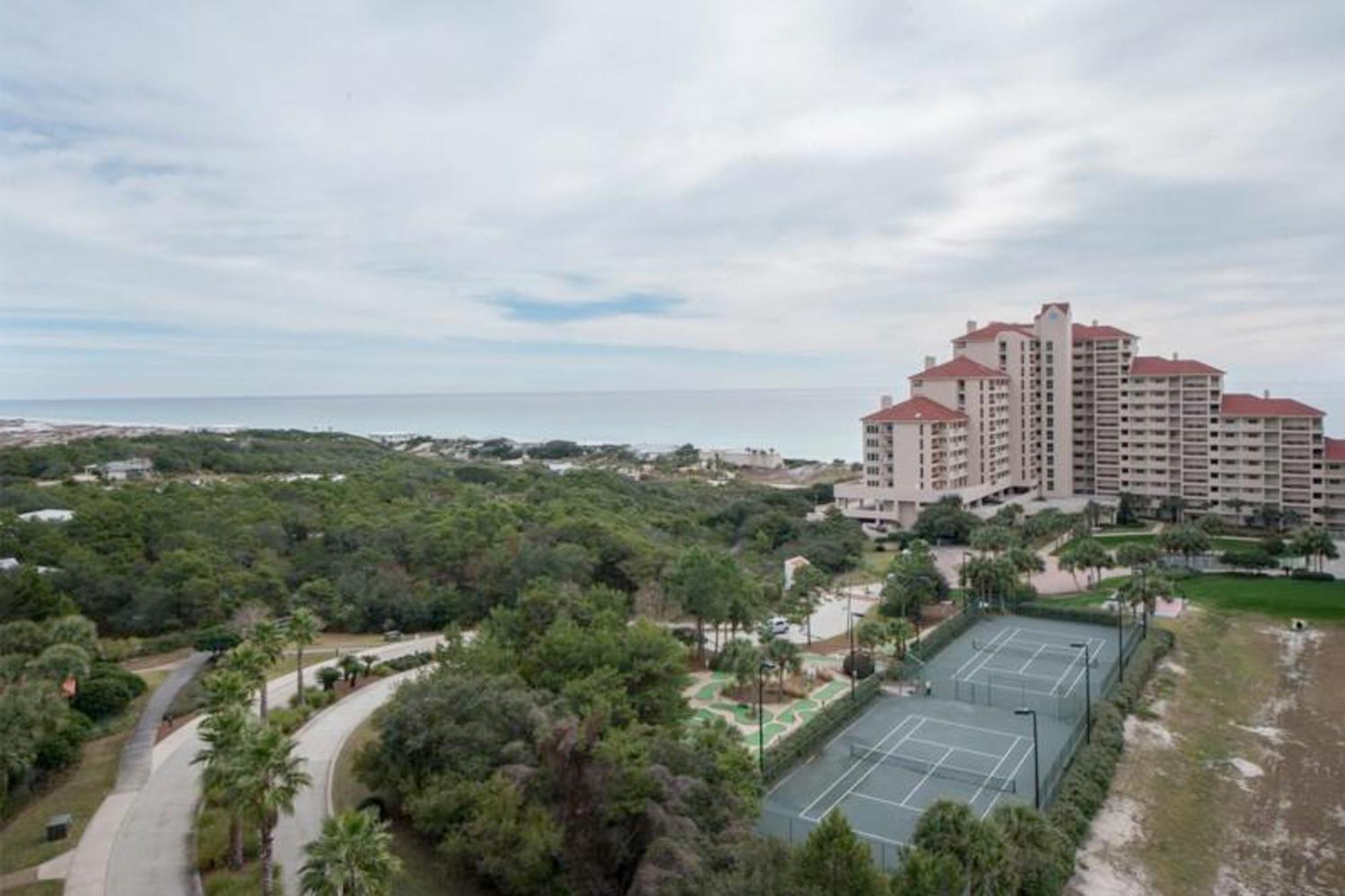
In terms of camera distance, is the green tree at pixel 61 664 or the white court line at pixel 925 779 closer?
the white court line at pixel 925 779

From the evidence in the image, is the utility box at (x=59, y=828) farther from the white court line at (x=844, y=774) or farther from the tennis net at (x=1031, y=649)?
the tennis net at (x=1031, y=649)

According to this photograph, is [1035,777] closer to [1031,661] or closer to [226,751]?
[1031,661]

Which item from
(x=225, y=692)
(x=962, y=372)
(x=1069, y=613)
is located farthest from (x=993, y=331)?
(x=225, y=692)

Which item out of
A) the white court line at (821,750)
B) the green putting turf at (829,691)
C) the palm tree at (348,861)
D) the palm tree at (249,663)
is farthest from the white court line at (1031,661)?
the palm tree at (348,861)

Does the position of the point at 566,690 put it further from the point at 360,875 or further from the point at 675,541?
the point at 675,541

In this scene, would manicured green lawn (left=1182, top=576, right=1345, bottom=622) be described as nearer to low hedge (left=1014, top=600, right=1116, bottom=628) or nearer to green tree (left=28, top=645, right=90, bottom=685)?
low hedge (left=1014, top=600, right=1116, bottom=628)

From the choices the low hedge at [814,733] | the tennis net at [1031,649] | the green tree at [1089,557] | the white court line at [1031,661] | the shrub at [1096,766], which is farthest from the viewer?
the green tree at [1089,557]

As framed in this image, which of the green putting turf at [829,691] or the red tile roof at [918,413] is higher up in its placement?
the red tile roof at [918,413]

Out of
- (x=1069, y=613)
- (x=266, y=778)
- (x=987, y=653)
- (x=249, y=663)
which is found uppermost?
(x=266, y=778)
